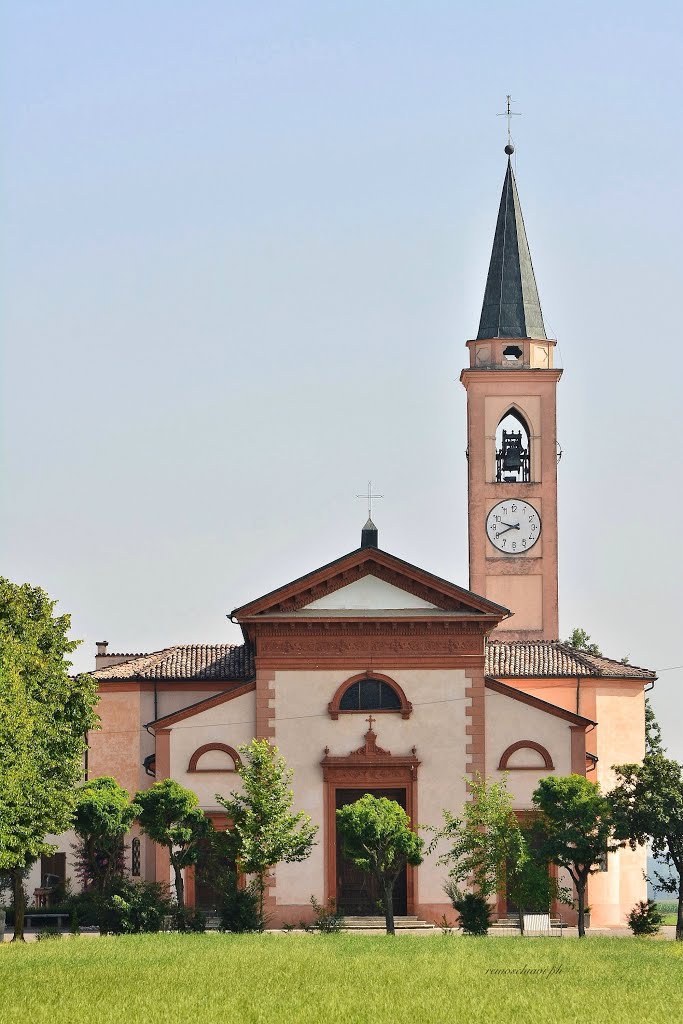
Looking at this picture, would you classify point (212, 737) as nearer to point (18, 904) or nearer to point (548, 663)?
point (18, 904)

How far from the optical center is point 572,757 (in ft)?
204

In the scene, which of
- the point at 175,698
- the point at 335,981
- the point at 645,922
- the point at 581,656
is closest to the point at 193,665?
the point at 175,698

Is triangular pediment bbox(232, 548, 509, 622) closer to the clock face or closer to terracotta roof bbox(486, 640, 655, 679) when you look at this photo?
terracotta roof bbox(486, 640, 655, 679)

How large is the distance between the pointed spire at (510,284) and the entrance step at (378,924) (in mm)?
25736

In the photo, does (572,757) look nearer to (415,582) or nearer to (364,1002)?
(415,582)

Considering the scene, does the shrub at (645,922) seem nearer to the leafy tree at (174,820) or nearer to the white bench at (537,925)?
the white bench at (537,925)

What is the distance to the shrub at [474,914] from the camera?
180 ft

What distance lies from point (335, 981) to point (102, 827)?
18.6 m

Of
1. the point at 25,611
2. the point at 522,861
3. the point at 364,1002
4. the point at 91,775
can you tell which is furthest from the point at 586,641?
the point at 364,1002

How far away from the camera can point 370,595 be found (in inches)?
2458

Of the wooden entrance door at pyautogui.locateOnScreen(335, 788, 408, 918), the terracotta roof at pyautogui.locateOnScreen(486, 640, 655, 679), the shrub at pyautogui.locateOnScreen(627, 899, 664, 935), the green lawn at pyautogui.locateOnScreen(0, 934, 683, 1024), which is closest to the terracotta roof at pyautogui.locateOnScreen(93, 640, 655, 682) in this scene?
the terracotta roof at pyautogui.locateOnScreen(486, 640, 655, 679)

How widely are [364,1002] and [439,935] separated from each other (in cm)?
2035

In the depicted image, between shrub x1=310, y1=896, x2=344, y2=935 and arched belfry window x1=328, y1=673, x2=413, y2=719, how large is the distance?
5.91m

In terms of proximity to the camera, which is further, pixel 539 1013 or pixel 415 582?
pixel 415 582
